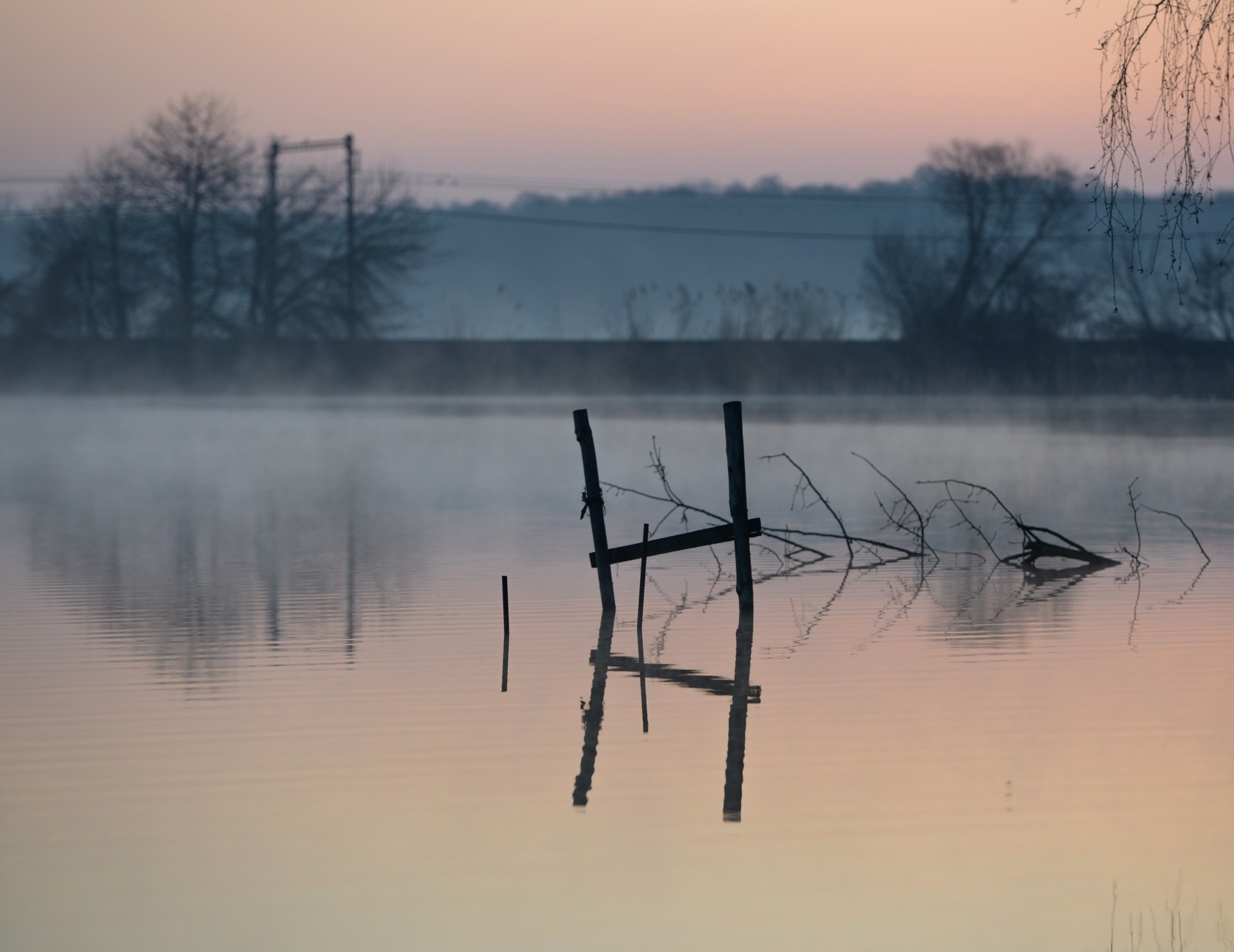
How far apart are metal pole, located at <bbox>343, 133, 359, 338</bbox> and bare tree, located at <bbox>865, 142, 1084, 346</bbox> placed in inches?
679

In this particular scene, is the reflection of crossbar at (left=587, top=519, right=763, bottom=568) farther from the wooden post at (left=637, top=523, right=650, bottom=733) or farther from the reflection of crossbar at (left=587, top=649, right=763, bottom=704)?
the reflection of crossbar at (left=587, top=649, right=763, bottom=704)

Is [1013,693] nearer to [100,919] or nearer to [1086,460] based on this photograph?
[100,919]

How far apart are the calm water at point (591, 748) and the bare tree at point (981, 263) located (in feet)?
112

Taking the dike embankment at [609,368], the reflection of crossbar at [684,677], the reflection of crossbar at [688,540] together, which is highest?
the dike embankment at [609,368]

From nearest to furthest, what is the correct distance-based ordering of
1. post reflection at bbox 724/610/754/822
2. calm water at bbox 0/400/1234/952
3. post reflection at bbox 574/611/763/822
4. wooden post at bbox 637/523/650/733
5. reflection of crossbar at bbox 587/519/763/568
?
calm water at bbox 0/400/1234/952 → post reflection at bbox 724/610/754/822 → post reflection at bbox 574/611/763/822 → wooden post at bbox 637/523/650/733 → reflection of crossbar at bbox 587/519/763/568

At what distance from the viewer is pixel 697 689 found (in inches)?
349

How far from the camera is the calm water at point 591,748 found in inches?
211

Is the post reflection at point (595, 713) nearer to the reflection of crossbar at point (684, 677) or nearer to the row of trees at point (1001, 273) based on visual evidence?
the reflection of crossbar at point (684, 677)

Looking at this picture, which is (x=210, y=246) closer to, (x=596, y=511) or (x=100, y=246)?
(x=100, y=246)

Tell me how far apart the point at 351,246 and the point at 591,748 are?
4798 cm

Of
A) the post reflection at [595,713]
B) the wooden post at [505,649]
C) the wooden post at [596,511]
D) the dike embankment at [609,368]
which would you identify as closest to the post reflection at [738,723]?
the post reflection at [595,713]

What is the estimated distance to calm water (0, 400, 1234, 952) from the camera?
17.6 feet

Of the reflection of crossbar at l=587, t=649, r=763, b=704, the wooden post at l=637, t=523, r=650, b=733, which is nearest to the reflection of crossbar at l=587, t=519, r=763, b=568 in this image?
the wooden post at l=637, t=523, r=650, b=733

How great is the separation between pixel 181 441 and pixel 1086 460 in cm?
1897
